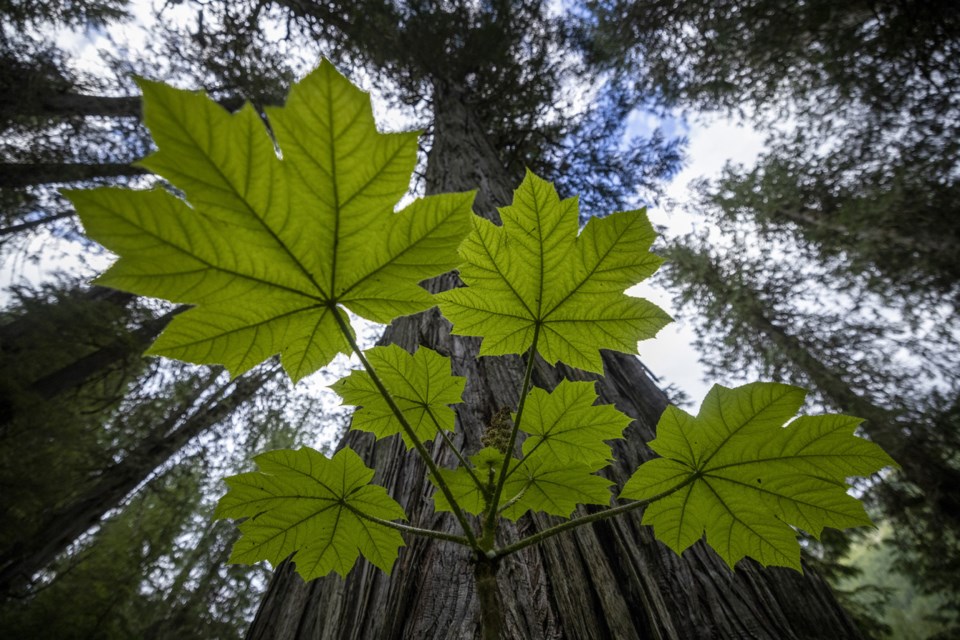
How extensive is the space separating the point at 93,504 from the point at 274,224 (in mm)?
7137

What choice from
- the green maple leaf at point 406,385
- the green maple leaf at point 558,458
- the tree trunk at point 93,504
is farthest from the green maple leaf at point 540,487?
the tree trunk at point 93,504

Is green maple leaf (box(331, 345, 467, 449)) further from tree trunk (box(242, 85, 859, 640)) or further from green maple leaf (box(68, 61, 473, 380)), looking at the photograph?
tree trunk (box(242, 85, 859, 640))

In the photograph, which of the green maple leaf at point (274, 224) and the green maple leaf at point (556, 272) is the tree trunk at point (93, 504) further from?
the green maple leaf at point (556, 272)

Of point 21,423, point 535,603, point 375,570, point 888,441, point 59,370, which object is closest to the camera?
point 535,603

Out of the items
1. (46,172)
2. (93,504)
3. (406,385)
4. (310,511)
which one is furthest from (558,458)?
(46,172)

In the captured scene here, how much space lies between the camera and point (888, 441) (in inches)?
208

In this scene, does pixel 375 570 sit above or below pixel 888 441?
below

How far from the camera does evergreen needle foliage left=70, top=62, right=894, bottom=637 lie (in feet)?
1.59

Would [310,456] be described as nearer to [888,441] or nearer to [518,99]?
[518,99]

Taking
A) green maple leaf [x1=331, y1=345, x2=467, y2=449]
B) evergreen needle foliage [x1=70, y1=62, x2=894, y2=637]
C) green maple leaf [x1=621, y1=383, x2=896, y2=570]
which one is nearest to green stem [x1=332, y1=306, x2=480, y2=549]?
evergreen needle foliage [x1=70, y1=62, x2=894, y2=637]

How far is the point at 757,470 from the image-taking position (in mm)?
634

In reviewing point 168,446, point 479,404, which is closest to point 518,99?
point 479,404

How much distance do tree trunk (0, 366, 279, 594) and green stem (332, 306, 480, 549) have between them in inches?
272

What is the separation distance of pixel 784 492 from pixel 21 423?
7224 millimetres
